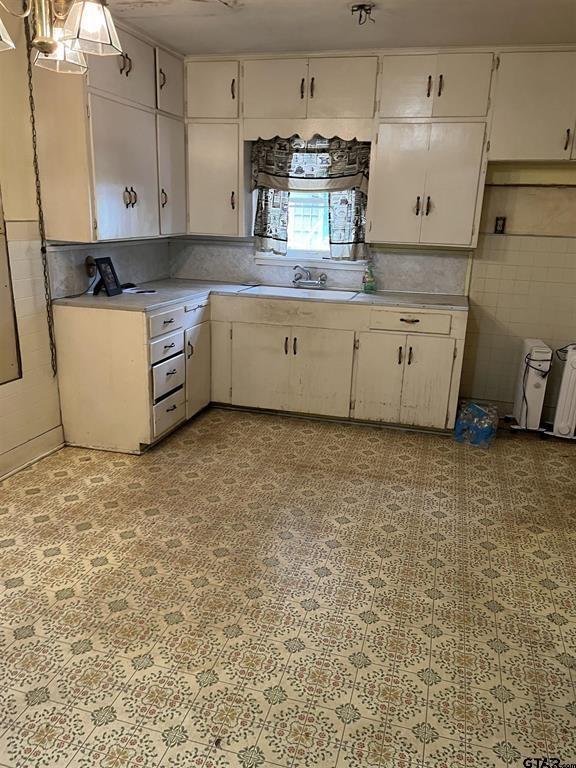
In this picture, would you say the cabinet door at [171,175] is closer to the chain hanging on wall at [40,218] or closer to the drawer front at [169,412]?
the chain hanging on wall at [40,218]

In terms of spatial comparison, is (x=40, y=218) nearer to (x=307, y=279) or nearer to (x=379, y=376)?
(x=307, y=279)

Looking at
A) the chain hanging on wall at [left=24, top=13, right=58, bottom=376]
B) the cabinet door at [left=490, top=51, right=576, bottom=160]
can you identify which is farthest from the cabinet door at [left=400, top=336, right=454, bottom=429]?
the chain hanging on wall at [left=24, top=13, right=58, bottom=376]

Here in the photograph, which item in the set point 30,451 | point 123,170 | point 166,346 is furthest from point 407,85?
point 30,451

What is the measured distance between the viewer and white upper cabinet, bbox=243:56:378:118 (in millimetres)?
3924

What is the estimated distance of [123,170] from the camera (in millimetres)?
3545

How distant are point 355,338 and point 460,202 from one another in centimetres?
118

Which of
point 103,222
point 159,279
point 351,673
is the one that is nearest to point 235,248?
point 159,279

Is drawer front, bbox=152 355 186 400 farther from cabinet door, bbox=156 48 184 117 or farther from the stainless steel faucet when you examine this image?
cabinet door, bbox=156 48 184 117

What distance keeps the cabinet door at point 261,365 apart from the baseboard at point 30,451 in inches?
53.0

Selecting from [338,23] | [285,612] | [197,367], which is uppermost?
[338,23]

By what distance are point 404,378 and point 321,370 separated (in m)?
0.60

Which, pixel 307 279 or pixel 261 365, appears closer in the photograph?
pixel 261 365

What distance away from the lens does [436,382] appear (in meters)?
4.01

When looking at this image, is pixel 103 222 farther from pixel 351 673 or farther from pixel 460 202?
pixel 351 673
